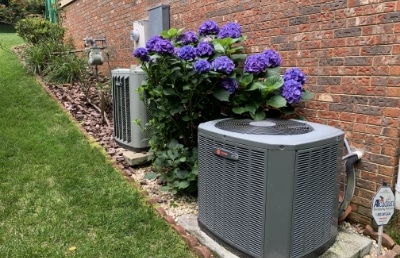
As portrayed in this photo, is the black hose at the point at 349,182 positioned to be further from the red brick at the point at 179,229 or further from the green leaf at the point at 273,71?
the red brick at the point at 179,229

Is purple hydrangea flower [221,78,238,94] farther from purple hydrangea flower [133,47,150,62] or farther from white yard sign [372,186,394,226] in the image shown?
white yard sign [372,186,394,226]

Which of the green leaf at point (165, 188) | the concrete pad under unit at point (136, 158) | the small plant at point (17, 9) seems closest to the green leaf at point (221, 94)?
the green leaf at point (165, 188)

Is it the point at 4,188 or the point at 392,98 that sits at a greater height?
the point at 392,98

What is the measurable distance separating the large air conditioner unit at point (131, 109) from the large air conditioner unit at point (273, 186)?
141cm

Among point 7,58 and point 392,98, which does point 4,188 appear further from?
point 7,58

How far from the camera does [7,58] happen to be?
27.1ft

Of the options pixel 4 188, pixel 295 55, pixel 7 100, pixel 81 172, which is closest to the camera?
pixel 295 55

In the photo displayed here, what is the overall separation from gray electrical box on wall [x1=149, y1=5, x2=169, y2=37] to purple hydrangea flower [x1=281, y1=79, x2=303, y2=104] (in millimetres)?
2272

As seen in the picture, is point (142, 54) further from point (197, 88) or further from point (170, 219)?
point (170, 219)

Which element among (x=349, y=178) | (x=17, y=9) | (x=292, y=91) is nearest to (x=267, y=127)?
(x=292, y=91)

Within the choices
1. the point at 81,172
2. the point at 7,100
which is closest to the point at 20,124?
the point at 7,100

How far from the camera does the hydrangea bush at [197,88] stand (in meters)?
2.47

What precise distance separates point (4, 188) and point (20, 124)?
→ 65.4 inches

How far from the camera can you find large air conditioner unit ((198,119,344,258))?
1.80m
